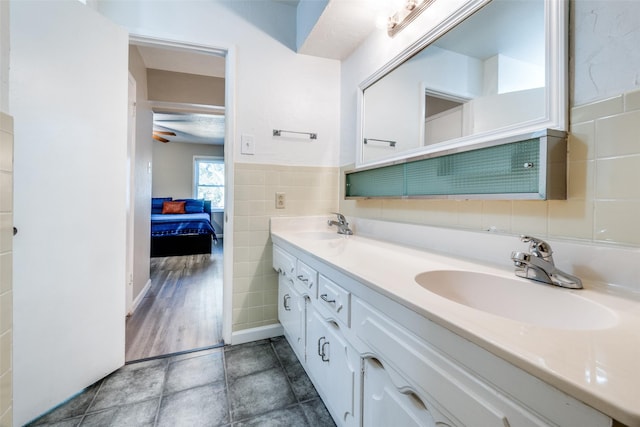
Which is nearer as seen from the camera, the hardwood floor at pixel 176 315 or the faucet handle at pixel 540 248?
the faucet handle at pixel 540 248

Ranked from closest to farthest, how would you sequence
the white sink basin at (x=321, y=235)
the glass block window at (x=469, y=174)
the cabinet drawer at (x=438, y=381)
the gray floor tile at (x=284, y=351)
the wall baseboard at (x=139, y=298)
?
the cabinet drawer at (x=438, y=381) → the glass block window at (x=469, y=174) → the gray floor tile at (x=284, y=351) → the white sink basin at (x=321, y=235) → the wall baseboard at (x=139, y=298)

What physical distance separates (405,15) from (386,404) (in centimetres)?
164

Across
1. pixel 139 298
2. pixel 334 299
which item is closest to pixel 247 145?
pixel 334 299

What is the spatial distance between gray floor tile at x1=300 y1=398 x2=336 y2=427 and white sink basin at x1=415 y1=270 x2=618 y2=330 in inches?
32.7

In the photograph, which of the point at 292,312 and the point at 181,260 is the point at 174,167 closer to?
the point at 181,260

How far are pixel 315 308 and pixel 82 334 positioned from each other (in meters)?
1.22

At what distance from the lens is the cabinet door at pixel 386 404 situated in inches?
25.9

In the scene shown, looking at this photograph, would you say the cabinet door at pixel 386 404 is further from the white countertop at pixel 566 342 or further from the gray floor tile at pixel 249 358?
the gray floor tile at pixel 249 358

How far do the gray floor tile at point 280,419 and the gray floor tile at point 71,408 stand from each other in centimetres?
77

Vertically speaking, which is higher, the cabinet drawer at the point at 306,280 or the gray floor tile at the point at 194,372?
the cabinet drawer at the point at 306,280

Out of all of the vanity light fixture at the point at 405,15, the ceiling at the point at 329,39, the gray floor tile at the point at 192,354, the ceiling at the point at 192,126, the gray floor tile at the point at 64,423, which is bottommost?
the gray floor tile at the point at 64,423

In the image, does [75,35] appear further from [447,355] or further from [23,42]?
[447,355]

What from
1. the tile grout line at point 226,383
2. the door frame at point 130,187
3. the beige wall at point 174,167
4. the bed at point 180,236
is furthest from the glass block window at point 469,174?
the beige wall at point 174,167

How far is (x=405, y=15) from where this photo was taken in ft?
4.43
